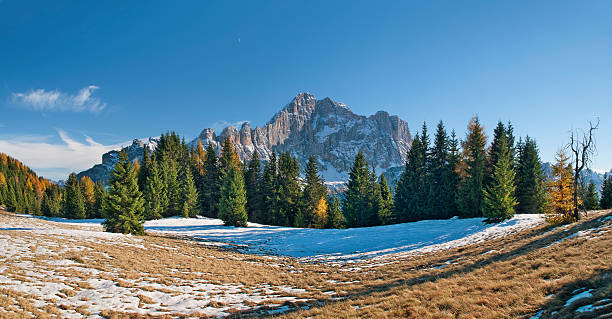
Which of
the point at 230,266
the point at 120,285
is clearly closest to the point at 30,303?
the point at 120,285

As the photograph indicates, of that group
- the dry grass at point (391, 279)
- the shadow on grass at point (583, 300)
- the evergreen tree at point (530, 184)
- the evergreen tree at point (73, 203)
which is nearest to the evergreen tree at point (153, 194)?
the dry grass at point (391, 279)

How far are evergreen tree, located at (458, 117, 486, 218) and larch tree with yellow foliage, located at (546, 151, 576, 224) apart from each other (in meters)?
11.1

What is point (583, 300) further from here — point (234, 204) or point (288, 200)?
point (288, 200)

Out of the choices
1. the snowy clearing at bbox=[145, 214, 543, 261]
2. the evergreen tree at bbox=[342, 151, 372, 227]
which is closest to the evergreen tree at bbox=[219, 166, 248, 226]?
the snowy clearing at bbox=[145, 214, 543, 261]

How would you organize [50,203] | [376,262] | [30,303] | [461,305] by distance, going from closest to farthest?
[461,305] → [30,303] → [376,262] → [50,203]

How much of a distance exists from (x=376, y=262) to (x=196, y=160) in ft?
175

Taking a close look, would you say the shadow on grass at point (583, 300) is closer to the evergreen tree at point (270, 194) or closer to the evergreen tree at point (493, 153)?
the evergreen tree at point (493, 153)

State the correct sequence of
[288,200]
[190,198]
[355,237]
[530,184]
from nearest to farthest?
1. [355,237]
2. [530,184]
3. [190,198]
4. [288,200]

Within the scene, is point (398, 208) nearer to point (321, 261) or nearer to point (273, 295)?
point (321, 261)

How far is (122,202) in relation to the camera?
26891mm

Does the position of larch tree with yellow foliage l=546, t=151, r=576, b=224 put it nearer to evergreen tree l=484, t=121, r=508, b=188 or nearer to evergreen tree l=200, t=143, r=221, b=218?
evergreen tree l=484, t=121, r=508, b=188

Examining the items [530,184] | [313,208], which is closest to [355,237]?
[313,208]

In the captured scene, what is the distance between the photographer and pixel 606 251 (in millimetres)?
9648

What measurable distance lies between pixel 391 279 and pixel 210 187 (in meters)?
49.6
